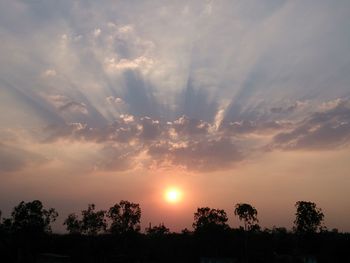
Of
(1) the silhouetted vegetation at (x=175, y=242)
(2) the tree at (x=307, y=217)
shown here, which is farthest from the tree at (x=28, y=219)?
(2) the tree at (x=307, y=217)

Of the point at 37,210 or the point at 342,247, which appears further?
the point at 37,210

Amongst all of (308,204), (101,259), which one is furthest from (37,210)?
(308,204)

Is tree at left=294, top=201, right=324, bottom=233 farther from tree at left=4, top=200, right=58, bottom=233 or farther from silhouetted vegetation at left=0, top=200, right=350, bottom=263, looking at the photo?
tree at left=4, top=200, right=58, bottom=233

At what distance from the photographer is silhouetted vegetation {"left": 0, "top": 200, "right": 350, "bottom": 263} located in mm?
79188

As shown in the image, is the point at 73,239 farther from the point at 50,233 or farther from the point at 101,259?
the point at 101,259

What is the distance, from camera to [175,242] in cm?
8581

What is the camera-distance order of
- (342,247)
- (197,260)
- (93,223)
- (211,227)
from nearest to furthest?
(342,247)
(197,260)
(211,227)
(93,223)

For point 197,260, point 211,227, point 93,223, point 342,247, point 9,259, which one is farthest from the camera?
point 93,223

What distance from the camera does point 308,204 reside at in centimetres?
8450

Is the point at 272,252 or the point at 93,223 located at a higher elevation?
the point at 93,223

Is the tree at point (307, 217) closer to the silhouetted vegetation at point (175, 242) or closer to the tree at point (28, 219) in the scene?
the silhouetted vegetation at point (175, 242)

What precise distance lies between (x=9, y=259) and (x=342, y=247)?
55.5 m

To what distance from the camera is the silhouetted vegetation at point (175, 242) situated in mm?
79188

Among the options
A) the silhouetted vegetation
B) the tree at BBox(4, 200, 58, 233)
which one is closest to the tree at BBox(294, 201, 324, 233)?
the silhouetted vegetation
